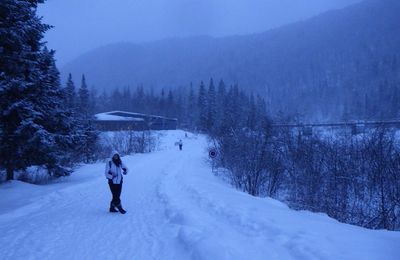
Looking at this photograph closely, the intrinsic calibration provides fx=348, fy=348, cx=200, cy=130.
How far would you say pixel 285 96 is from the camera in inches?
7549

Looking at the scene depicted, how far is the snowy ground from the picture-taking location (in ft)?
20.1

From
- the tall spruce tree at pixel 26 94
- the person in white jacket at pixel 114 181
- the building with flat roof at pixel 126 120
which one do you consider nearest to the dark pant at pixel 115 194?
the person in white jacket at pixel 114 181

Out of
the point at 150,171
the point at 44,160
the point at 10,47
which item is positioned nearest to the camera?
the point at 10,47

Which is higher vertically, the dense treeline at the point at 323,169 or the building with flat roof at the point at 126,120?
the building with flat roof at the point at 126,120

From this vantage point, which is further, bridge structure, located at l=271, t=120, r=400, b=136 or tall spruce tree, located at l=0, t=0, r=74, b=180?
bridge structure, located at l=271, t=120, r=400, b=136

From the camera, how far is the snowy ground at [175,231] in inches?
241

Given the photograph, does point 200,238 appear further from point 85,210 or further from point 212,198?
point 85,210

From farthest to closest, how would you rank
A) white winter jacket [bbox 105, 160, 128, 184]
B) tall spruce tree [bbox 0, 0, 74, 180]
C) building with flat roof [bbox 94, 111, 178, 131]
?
building with flat roof [bbox 94, 111, 178, 131], tall spruce tree [bbox 0, 0, 74, 180], white winter jacket [bbox 105, 160, 128, 184]

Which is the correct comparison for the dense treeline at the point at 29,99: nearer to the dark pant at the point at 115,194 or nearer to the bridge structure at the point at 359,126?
the dark pant at the point at 115,194

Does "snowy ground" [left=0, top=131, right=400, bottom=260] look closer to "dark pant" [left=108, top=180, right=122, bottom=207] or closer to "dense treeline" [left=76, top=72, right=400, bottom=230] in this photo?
"dark pant" [left=108, top=180, right=122, bottom=207]

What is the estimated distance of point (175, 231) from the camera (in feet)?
26.4

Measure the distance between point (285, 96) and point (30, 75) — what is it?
18626 cm

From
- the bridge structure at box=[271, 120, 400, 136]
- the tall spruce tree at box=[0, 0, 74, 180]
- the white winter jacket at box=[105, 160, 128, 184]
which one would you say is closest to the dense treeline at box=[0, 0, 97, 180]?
the tall spruce tree at box=[0, 0, 74, 180]

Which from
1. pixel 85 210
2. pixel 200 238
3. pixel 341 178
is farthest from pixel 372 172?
pixel 85 210
